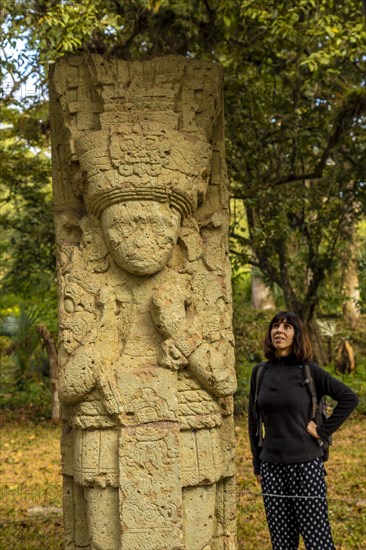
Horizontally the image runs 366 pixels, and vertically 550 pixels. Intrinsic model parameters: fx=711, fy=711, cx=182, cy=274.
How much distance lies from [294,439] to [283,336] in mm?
623

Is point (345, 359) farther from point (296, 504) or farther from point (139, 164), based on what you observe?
point (139, 164)

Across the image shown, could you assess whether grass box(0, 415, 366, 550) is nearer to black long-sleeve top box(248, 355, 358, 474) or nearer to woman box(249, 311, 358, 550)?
woman box(249, 311, 358, 550)

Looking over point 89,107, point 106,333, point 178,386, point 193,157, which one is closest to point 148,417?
point 178,386

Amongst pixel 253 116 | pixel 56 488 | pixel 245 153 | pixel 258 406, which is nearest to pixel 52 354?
pixel 56 488

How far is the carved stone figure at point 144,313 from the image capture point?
4344mm

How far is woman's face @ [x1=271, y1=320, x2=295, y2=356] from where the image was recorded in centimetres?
439

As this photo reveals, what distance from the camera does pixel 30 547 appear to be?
18.9ft

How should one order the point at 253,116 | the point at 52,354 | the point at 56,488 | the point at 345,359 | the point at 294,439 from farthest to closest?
the point at 345,359, the point at 52,354, the point at 253,116, the point at 56,488, the point at 294,439

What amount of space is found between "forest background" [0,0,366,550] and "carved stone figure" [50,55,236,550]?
144cm

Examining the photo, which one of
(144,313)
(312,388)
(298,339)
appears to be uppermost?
(144,313)

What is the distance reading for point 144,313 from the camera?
4535mm

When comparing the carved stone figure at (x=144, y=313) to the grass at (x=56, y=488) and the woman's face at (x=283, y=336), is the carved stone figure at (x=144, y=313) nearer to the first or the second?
the woman's face at (x=283, y=336)

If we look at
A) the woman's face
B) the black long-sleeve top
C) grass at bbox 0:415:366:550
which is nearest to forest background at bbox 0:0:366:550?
grass at bbox 0:415:366:550

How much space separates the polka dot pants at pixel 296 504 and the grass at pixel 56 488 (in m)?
0.88
